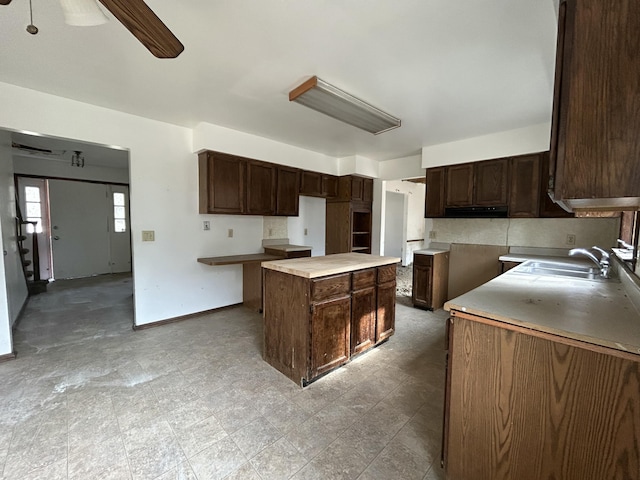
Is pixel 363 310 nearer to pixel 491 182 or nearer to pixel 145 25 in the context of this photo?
pixel 145 25

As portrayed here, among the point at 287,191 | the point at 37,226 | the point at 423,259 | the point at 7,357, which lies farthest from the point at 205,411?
the point at 37,226

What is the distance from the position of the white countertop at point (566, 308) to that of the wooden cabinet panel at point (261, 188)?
9.77ft

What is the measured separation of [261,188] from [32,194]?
194 inches

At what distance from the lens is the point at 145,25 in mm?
1146

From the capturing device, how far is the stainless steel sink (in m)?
2.36

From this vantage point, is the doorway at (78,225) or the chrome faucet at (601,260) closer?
the chrome faucet at (601,260)

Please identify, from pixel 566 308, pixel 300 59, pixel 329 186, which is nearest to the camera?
pixel 566 308

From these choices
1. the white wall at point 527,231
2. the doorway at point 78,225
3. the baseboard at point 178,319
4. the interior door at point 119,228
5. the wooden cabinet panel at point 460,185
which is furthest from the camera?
the interior door at point 119,228

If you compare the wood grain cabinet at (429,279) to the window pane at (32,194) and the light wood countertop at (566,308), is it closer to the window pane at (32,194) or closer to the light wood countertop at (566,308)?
the light wood countertop at (566,308)

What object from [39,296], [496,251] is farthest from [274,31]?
[39,296]

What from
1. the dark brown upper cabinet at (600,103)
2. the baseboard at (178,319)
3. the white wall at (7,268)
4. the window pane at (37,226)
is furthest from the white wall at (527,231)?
the window pane at (37,226)

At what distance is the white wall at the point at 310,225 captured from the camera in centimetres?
492

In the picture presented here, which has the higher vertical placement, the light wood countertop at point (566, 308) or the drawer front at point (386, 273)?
the light wood countertop at point (566, 308)

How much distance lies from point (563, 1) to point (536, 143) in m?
2.90
